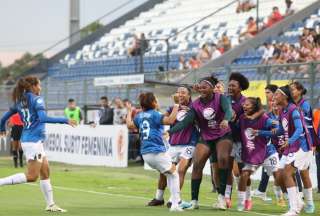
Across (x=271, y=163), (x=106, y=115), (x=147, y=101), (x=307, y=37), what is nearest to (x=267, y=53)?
(x=307, y=37)

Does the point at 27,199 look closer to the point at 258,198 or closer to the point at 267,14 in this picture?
the point at 258,198

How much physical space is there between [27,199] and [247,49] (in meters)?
16.2

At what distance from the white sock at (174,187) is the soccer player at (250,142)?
1.04m

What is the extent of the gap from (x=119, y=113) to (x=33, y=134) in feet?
46.5

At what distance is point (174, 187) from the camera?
46.3 ft

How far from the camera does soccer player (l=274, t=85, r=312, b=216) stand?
13445mm

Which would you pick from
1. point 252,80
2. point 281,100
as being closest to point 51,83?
point 252,80

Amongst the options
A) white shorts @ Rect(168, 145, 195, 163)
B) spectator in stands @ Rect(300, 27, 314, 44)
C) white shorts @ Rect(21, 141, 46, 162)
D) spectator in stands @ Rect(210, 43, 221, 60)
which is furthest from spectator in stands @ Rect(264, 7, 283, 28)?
white shorts @ Rect(21, 141, 46, 162)

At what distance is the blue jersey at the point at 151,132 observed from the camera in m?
14.1

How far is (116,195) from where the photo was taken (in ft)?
56.5

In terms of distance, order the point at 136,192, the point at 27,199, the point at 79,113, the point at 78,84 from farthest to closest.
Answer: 1. the point at 78,84
2. the point at 79,113
3. the point at 136,192
4. the point at 27,199

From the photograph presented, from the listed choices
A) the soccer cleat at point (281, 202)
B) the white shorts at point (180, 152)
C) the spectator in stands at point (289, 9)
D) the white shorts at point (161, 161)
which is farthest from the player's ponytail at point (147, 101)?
the spectator in stands at point (289, 9)

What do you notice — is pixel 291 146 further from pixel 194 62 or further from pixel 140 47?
pixel 140 47

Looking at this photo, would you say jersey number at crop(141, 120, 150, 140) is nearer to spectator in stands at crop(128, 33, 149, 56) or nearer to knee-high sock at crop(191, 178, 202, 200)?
knee-high sock at crop(191, 178, 202, 200)
